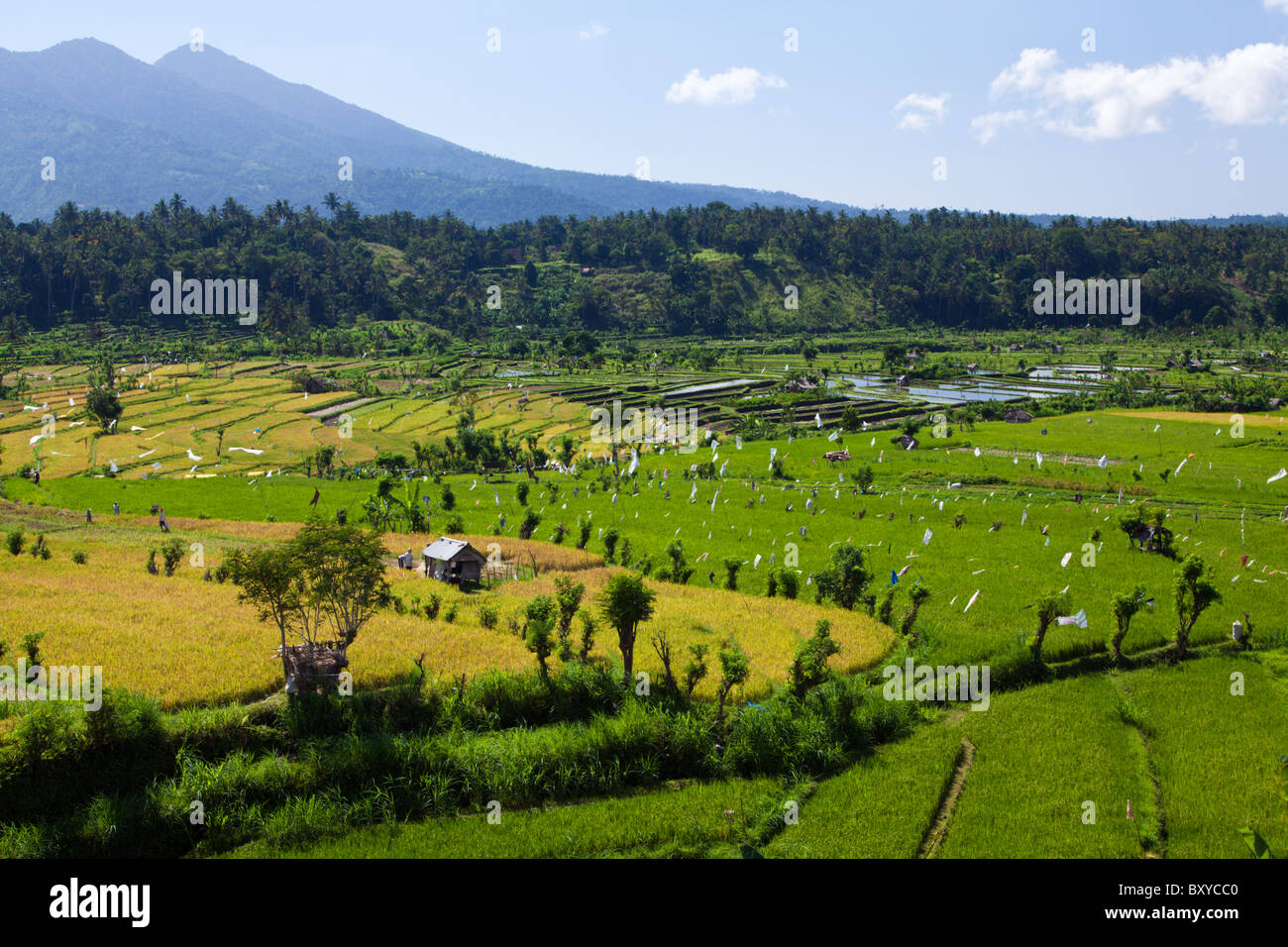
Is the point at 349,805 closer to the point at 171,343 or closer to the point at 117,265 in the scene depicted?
the point at 171,343

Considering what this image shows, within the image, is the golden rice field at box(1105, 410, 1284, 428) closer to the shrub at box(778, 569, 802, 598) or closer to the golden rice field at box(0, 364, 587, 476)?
the golden rice field at box(0, 364, 587, 476)

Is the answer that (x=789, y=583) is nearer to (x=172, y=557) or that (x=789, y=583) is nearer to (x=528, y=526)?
(x=528, y=526)

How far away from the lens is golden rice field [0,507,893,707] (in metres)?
19.6

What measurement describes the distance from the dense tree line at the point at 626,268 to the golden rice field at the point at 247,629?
95.3 meters

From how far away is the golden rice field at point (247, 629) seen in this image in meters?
19.6

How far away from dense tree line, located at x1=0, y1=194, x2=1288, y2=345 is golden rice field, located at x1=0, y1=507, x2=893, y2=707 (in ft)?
313

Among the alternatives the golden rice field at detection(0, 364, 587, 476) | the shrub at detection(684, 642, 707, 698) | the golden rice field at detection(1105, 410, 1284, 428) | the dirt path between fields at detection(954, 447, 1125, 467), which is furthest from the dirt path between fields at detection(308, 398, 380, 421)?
the golden rice field at detection(1105, 410, 1284, 428)

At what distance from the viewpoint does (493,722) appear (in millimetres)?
18469

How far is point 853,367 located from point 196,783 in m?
107

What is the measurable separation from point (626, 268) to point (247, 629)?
15538 centimetres

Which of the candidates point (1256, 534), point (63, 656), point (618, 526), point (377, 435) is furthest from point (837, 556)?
point (377, 435)

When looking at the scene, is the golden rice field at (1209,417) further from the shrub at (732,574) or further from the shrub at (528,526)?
the shrub at (528,526)

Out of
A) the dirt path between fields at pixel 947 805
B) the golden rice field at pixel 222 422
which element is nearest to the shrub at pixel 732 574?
the dirt path between fields at pixel 947 805

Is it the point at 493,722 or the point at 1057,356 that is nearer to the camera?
the point at 493,722
